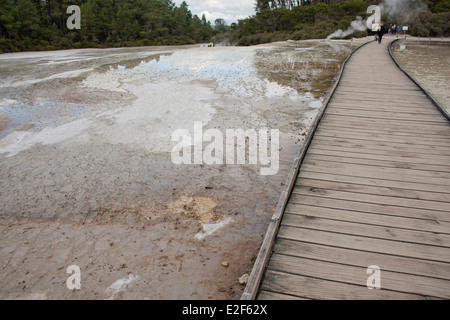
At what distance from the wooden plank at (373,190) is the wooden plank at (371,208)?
0.19m

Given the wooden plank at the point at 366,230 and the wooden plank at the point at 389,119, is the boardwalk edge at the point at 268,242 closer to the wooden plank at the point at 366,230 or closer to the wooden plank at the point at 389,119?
the wooden plank at the point at 366,230

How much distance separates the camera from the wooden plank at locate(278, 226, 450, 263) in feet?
6.81

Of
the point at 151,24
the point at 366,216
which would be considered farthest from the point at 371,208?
the point at 151,24

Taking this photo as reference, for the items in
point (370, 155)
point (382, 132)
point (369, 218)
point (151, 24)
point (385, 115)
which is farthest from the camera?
point (151, 24)

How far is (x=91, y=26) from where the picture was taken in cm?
2806

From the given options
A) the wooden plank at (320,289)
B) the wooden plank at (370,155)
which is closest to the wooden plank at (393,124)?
the wooden plank at (370,155)

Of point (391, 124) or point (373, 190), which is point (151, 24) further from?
point (373, 190)

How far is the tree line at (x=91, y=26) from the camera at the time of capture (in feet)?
70.9

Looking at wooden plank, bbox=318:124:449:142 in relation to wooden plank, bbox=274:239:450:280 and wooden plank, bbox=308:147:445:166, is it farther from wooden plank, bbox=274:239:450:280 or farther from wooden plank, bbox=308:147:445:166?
wooden plank, bbox=274:239:450:280

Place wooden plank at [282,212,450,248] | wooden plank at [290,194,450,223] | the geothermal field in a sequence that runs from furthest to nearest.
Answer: the geothermal field < wooden plank at [290,194,450,223] < wooden plank at [282,212,450,248]

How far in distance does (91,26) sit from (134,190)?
29684mm

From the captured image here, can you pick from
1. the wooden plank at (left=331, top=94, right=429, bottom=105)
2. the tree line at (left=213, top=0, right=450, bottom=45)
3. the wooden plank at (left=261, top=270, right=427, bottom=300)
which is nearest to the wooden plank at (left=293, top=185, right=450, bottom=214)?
the wooden plank at (left=261, top=270, right=427, bottom=300)
